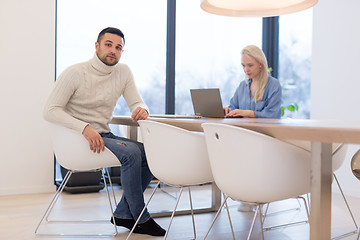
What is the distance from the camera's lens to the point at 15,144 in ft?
13.9

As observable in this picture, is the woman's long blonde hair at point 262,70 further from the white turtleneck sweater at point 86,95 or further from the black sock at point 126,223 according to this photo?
the black sock at point 126,223

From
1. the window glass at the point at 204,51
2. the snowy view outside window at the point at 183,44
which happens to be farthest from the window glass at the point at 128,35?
the window glass at the point at 204,51

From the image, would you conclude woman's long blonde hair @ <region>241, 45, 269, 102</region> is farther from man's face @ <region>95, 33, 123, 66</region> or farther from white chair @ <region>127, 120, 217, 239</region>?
white chair @ <region>127, 120, 217, 239</region>

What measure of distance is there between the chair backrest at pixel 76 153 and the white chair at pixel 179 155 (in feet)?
1.94

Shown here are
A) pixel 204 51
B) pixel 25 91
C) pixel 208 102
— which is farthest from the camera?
pixel 204 51

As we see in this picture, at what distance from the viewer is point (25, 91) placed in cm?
425

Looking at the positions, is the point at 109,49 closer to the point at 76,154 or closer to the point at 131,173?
the point at 76,154

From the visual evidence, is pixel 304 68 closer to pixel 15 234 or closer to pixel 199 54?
pixel 199 54

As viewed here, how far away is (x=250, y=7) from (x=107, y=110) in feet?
4.04

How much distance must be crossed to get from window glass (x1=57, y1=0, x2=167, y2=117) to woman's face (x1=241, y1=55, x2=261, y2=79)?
1.79m

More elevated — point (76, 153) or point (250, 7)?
point (250, 7)

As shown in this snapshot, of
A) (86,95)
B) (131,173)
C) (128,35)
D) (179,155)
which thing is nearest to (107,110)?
(86,95)

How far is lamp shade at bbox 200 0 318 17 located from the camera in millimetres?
2795

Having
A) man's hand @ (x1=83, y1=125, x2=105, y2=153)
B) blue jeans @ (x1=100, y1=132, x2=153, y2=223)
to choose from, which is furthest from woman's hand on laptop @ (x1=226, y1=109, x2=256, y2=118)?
man's hand @ (x1=83, y1=125, x2=105, y2=153)
